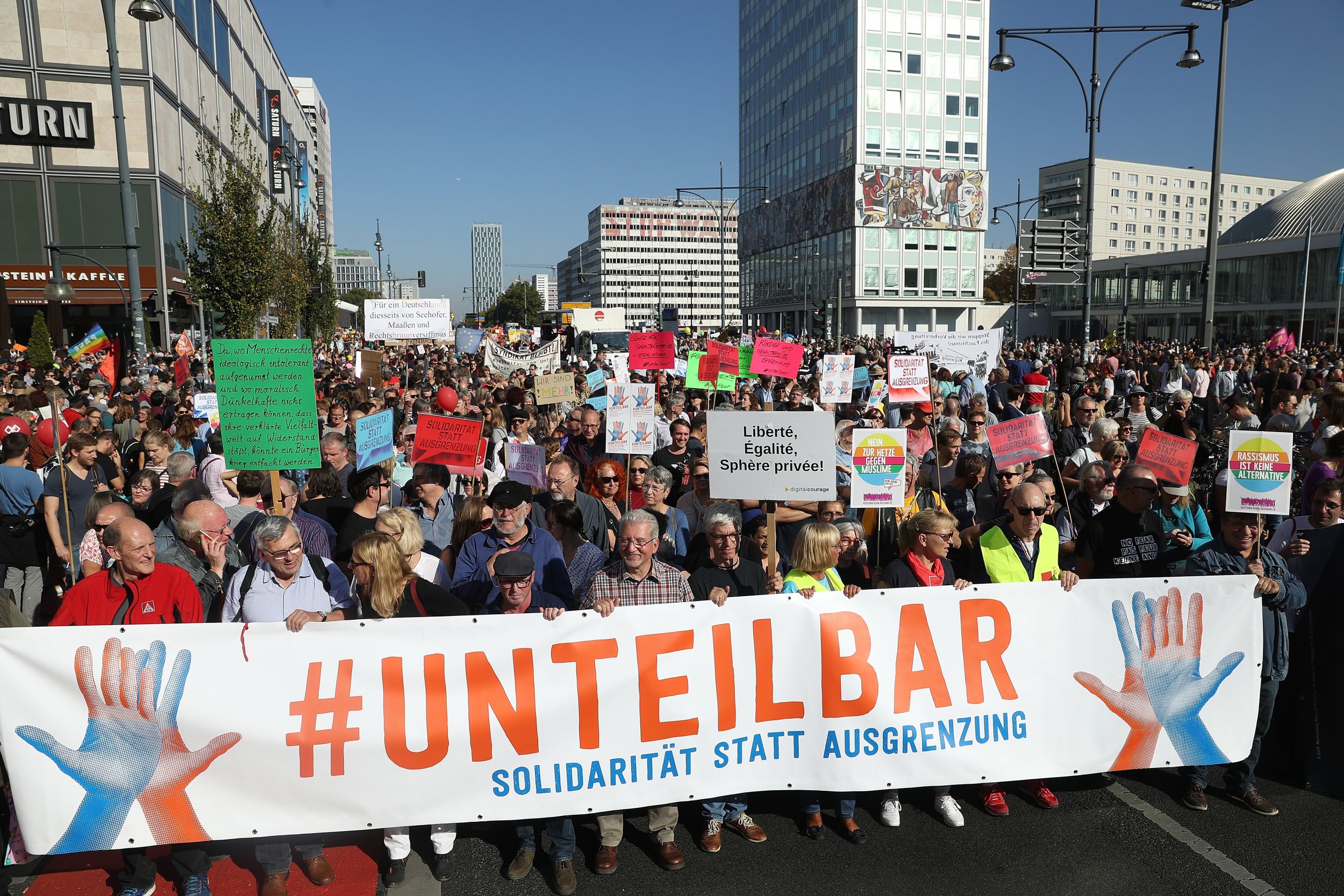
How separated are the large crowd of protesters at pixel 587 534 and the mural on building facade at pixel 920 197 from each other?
61180 millimetres

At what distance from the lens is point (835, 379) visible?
13039mm

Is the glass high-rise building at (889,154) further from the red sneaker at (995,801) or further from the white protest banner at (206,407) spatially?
the red sneaker at (995,801)

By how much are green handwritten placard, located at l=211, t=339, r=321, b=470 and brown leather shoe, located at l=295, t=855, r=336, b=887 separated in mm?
2661

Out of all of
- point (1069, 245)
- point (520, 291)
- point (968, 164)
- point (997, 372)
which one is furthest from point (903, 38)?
point (520, 291)

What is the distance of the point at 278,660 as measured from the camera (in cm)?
399

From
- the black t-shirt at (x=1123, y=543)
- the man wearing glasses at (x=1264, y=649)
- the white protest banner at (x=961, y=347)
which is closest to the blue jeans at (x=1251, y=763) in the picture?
the man wearing glasses at (x=1264, y=649)

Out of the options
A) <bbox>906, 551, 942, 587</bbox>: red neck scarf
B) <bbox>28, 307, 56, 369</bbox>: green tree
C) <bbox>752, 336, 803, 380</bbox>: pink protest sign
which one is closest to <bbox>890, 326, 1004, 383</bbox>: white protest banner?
<bbox>752, 336, 803, 380</bbox>: pink protest sign

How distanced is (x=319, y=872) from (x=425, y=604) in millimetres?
1277

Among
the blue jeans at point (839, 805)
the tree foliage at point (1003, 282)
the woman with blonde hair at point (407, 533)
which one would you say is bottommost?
the blue jeans at point (839, 805)

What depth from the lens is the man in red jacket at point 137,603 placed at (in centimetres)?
398

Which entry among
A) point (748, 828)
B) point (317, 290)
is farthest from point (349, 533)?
point (317, 290)

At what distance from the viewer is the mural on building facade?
68.2 metres

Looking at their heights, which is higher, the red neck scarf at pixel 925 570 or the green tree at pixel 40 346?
the green tree at pixel 40 346

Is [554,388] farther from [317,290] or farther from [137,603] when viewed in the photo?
[317,290]
